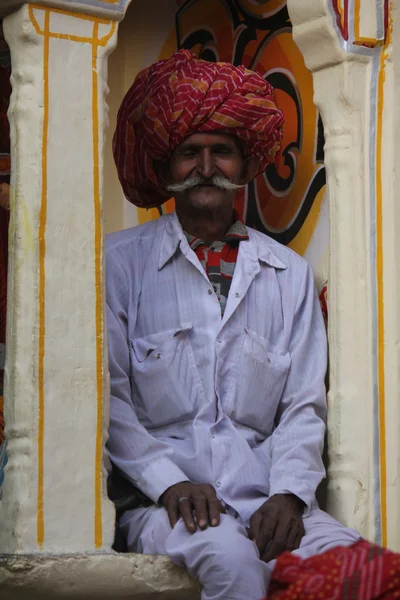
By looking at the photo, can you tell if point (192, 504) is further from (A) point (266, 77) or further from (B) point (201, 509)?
(A) point (266, 77)

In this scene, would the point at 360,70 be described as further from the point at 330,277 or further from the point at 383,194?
the point at 330,277

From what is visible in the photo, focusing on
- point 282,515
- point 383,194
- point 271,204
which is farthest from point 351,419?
point 271,204

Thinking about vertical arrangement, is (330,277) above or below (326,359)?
above

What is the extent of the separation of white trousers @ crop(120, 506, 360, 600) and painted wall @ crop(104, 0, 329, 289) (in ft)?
3.19

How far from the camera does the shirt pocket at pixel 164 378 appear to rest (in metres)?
3.69

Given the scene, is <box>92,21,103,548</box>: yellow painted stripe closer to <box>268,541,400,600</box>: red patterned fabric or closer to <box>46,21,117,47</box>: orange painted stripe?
<box>46,21,117,47</box>: orange painted stripe

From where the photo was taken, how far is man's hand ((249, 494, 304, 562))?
3420 mm

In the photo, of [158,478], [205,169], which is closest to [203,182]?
[205,169]

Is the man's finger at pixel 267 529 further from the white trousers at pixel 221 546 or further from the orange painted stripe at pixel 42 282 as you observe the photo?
the orange painted stripe at pixel 42 282

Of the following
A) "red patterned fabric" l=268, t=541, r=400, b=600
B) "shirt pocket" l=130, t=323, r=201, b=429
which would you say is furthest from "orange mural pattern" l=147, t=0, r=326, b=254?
"red patterned fabric" l=268, t=541, r=400, b=600

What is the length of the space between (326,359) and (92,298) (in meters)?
0.81

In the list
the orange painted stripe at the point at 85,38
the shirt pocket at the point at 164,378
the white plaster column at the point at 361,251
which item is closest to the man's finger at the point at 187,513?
the shirt pocket at the point at 164,378

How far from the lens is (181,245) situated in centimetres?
388

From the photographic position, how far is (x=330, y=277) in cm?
387
